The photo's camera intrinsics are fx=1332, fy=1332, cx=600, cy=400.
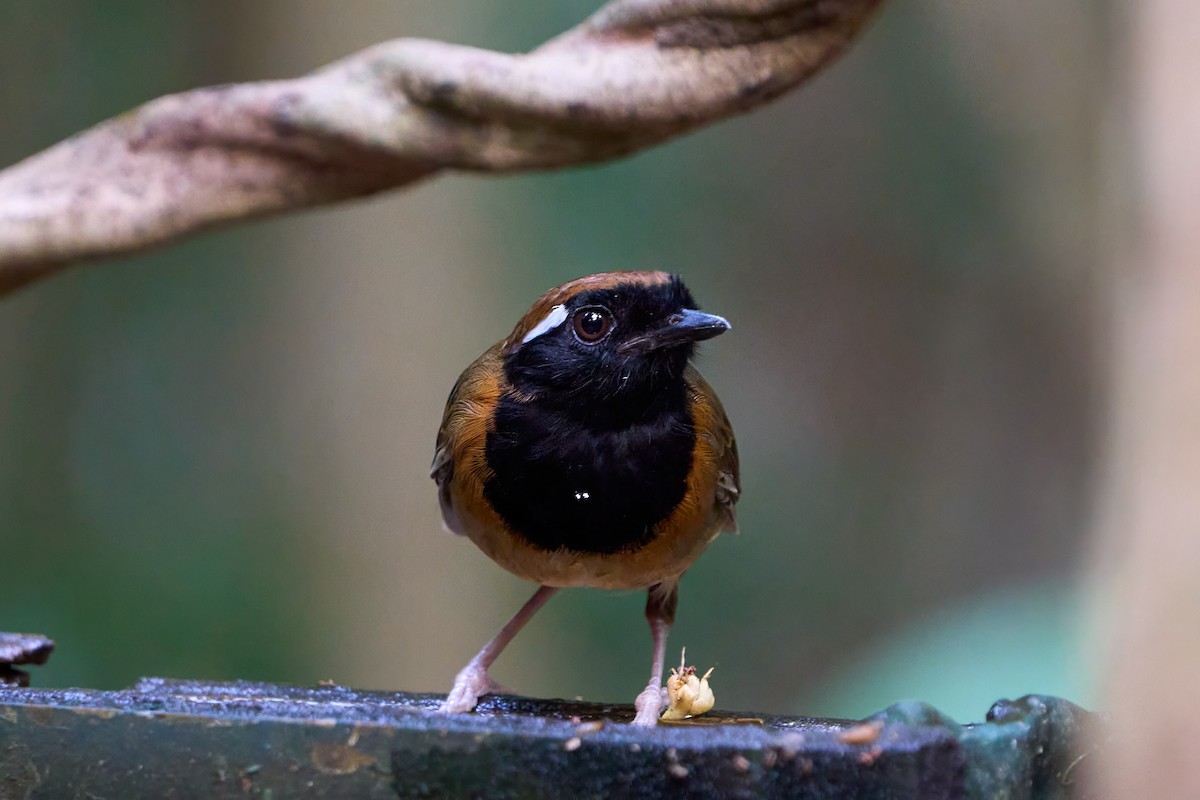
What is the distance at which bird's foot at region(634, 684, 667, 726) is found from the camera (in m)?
3.29

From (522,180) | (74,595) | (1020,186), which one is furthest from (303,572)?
(1020,186)

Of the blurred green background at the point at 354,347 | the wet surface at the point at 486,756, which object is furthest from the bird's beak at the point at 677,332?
the blurred green background at the point at 354,347

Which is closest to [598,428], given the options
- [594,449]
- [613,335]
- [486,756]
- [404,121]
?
[594,449]

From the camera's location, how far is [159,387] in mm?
8109

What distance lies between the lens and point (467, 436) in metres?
3.74

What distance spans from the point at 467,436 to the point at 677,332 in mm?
672

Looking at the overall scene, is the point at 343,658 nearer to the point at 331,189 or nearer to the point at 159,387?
the point at 159,387

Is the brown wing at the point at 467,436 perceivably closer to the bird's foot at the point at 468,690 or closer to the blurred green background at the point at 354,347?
the bird's foot at the point at 468,690

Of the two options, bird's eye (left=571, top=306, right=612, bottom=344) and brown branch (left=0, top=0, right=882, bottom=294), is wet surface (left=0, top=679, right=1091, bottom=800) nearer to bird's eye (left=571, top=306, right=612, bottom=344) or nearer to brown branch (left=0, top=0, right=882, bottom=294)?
brown branch (left=0, top=0, right=882, bottom=294)

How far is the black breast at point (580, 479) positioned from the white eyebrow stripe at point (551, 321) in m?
0.20

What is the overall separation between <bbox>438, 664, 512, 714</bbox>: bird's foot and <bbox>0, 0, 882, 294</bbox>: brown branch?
134 centimetres

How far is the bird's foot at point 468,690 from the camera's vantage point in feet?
11.5

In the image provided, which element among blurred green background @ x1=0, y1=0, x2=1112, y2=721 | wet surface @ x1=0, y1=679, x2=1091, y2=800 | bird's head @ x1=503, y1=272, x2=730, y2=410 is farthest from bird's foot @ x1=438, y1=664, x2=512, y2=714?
blurred green background @ x1=0, y1=0, x2=1112, y2=721

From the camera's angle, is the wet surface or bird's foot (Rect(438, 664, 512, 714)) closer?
the wet surface
